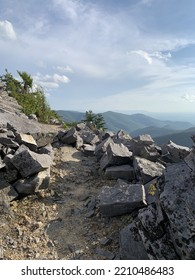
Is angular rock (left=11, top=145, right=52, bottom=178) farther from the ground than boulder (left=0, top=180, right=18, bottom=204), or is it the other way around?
angular rock (left=11, top=145, right=52, bottom=178)

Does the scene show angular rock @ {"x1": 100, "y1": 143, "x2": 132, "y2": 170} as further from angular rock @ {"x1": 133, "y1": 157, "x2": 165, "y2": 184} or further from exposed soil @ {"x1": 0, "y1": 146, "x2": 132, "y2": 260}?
exposed soil @ {"x1": 0, "y1": 146, "x2": 132, "y2": 260}

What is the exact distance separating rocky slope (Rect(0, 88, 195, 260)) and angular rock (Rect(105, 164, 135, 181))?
49 millimetres

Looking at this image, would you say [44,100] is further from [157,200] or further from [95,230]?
[157,200]

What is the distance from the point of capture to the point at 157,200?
8.37m

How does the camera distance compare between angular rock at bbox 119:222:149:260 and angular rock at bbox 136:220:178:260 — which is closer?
angular rock at bbox 136:220:178:260

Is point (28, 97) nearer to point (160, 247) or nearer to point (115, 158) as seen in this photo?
point (115, 158)

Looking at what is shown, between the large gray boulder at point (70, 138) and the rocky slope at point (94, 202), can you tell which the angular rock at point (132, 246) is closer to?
the rocky slope at point (94, 202)

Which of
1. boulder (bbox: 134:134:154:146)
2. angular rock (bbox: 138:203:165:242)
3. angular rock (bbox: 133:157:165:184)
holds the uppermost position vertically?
boulder (bbox: 134:134:154:146)

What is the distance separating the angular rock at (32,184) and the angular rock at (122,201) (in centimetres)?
279

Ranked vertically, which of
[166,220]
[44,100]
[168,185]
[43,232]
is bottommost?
[43,232]

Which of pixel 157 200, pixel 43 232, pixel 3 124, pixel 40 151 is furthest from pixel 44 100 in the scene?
pixel 157 200

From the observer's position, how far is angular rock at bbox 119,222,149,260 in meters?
8.55

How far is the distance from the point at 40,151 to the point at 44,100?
18117 mm

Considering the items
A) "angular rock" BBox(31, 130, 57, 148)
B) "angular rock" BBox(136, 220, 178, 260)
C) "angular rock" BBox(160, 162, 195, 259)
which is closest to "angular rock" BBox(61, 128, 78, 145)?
"angular rock" BBox(31, 130, 57, 148)
